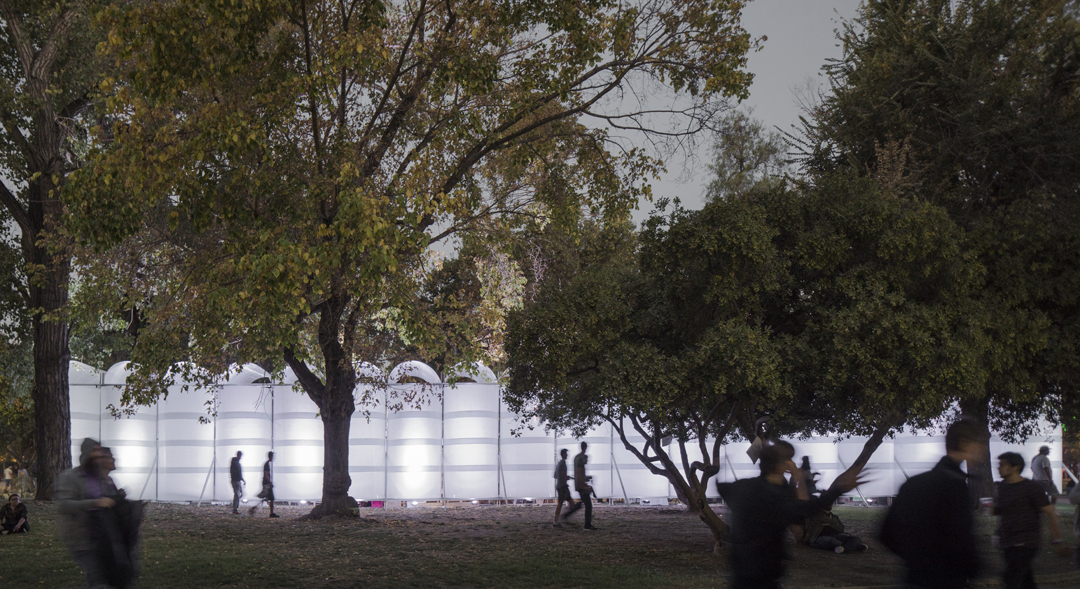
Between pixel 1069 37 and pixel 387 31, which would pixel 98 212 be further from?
pixel 1069 37

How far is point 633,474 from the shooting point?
76.6ft

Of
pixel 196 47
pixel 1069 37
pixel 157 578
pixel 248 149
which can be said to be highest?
Result: pixel 1069 37

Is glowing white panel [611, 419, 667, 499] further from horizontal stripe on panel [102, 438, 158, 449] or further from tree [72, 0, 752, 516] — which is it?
horizontal stripe on panel [102, 438, 158, 449]

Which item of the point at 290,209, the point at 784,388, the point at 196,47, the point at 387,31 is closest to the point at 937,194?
the point at 784,388

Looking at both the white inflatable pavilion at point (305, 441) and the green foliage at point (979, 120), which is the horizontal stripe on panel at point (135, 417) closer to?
A: the white inflatable pavilion at point (305, 441)

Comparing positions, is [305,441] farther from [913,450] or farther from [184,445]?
[913,450]

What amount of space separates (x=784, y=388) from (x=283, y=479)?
1446 cm

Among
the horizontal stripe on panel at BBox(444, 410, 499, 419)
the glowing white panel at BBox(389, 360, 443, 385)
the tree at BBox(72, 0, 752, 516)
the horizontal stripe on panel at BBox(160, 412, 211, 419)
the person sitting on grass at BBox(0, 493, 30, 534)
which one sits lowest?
the person sitting on grass at BBox(0, 493, 30, 534)

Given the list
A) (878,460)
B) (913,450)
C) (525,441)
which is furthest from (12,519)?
(913,450)

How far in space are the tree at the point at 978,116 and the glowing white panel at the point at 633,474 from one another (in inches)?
310

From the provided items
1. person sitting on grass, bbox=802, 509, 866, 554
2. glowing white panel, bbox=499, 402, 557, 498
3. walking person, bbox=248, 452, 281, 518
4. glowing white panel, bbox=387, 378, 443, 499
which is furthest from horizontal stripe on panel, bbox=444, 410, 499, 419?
person sitting on grass, bbox=802, 509, 866, 554

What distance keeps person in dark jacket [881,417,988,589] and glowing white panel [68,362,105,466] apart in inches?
843

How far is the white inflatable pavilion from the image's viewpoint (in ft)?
72.6

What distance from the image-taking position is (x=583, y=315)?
41.8 feet
